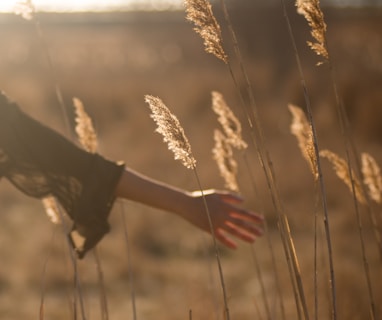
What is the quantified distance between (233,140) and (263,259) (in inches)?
163

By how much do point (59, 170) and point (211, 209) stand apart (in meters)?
0.43

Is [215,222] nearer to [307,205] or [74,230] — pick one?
[74,230]

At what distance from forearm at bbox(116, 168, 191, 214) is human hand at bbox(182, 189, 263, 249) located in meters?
0.03

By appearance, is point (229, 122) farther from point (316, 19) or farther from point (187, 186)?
point (187, 186)

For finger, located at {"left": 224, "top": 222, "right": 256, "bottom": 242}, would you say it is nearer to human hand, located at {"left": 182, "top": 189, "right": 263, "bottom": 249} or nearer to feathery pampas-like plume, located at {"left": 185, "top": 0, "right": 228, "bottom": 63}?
human hand, located at {"left": 182, "top": 189, "right": 263, "bottom": 249}

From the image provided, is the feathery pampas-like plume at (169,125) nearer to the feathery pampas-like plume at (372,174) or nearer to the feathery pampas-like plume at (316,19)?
the feathery pampas-like plume at (316,19)

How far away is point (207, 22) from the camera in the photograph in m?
1.41

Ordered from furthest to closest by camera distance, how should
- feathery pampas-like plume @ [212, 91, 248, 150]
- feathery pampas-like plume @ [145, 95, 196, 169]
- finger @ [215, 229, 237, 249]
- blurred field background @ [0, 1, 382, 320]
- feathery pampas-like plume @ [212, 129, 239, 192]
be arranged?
1. blurred field background @ [0, 1, 382, 320]
2. feathery pampas-like plume @ [212, 129, 239, 192]
3. feathery pampas-like plume @ [212, 91, 248, 150]
4. finger @ [215, 229, 237, 249]
5. feathery pampas-like plume @ [145, 95, 196, 169]

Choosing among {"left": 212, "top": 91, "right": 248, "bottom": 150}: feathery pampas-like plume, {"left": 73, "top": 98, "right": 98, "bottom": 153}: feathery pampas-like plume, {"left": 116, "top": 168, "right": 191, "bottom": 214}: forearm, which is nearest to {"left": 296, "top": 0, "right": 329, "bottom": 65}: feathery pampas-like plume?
{"left": 212, "top": 91, "right": 248, "bottom": 150}: feathery pampas-like plume

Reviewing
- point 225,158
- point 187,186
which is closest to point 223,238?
point 225,158

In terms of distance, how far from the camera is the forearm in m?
1.74

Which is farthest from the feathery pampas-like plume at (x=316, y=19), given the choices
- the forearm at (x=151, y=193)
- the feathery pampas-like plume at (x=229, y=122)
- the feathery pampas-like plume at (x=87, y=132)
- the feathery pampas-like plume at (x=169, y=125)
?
the feathery pampas-like plume at (x=87, y=132)

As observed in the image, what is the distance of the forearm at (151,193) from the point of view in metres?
1.74

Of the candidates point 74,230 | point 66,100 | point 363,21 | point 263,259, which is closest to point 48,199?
point 74,230
